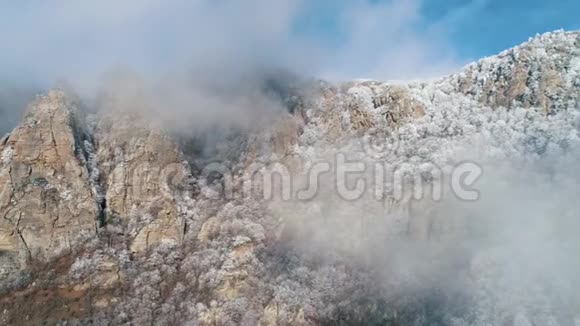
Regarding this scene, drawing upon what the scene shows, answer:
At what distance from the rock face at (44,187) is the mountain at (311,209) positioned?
282 millimetres

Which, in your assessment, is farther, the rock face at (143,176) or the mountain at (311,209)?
the rock face at (143,176)

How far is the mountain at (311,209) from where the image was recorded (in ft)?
286

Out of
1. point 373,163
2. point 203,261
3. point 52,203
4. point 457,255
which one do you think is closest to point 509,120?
point 373,163

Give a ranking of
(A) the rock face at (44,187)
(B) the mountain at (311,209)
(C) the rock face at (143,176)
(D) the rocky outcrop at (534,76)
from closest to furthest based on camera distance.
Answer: (B) the mountain at (311,209)
(A) the rock face at (44,187)
(C) the rock face at (143,176)
(D) the rocky outcrop at (534,76)

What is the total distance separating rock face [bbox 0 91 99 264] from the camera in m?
104

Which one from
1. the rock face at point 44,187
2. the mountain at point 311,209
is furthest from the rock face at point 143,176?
the rock face at point 44,187

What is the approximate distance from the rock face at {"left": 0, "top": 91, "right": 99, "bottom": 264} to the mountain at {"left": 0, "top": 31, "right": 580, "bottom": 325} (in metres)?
0.28

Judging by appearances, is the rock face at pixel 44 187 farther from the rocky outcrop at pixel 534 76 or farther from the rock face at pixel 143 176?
the rocky outcrop at pixel 534 76

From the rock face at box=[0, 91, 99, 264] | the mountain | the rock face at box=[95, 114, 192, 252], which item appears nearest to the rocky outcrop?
the mountain

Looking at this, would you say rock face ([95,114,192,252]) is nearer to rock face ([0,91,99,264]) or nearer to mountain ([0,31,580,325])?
mountain ([0,31,580,325])

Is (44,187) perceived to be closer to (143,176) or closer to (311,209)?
(143,176)

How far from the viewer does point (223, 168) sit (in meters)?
124

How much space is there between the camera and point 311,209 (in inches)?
4237

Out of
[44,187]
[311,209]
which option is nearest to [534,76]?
[311,209]
